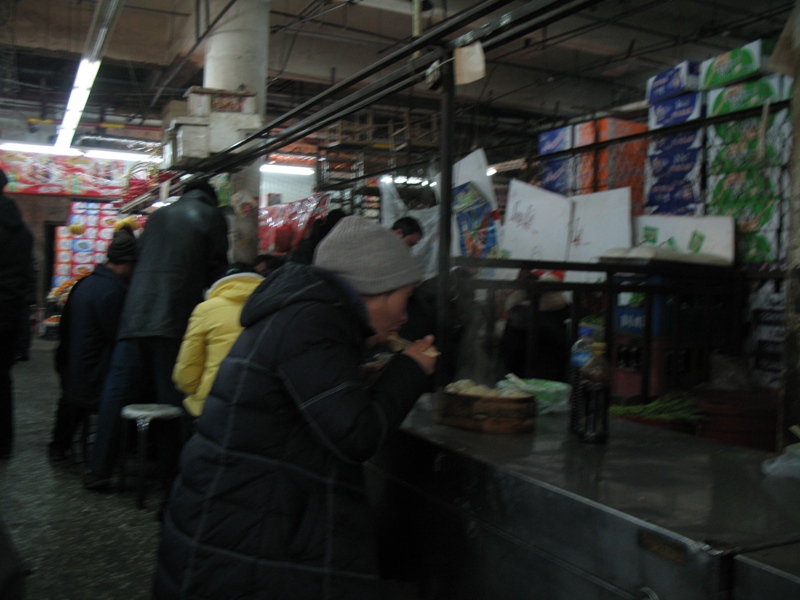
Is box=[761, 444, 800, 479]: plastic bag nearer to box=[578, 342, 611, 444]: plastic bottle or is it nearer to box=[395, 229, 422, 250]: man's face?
box=[578, 342, 611, 444]: plastic bottle

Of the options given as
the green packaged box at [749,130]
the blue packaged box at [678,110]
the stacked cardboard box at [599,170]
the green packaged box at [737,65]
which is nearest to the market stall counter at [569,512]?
the green packaged box at [749,130]

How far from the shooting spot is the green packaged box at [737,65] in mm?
4922

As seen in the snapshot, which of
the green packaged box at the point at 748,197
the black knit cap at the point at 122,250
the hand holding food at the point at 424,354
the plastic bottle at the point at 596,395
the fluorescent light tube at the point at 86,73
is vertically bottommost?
the plastic bottle at the point at 596,395

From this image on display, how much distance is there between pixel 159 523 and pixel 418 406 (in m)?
2.04

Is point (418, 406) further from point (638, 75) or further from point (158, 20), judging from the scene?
point (638, 75)

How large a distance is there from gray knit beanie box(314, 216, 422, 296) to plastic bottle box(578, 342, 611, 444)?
2.32 ft

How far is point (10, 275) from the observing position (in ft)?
15.4

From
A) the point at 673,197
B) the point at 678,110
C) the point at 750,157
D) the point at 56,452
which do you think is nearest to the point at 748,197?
the point at 750,157

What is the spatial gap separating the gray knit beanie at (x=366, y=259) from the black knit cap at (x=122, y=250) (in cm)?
348

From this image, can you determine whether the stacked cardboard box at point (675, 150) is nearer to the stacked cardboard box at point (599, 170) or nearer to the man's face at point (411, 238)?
the stacked cardboard box at point (599, 170)

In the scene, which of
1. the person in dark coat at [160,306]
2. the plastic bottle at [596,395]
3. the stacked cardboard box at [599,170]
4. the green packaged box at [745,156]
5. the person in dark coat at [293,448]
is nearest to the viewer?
Result: the person in dark coat at [293,448]

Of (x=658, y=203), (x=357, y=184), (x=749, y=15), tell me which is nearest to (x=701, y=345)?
(x=658, y=203)

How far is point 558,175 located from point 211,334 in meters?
4.06

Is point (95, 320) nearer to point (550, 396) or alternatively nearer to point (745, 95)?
point (550, 396)
